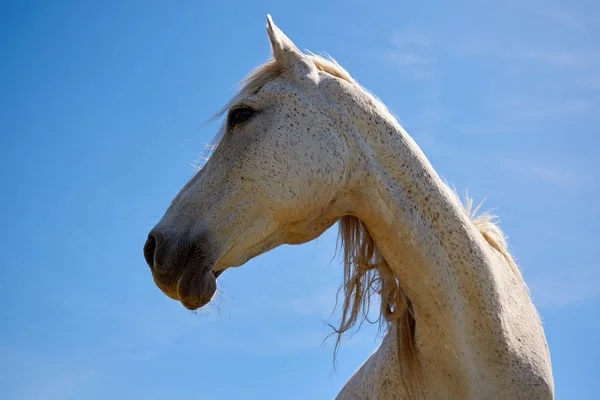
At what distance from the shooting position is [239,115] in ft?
13.4

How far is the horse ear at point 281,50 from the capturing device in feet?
14.1

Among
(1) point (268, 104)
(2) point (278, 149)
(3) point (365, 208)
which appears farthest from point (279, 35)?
(3) point (365, 208)

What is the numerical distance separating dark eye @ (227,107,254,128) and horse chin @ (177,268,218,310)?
0.97 metres

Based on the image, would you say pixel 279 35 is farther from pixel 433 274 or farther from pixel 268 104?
pixel 433 274

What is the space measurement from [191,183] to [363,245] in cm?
110

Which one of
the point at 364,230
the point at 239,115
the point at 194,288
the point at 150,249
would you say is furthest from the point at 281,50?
the point at 194,288

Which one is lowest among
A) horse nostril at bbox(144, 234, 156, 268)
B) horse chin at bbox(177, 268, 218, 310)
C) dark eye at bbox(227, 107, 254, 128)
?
horse chin at bbox(177, 268, 218, 310)

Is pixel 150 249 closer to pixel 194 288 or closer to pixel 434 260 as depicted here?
pixel 194 288

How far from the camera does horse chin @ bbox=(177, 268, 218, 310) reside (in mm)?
3549

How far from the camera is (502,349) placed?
3859 mm

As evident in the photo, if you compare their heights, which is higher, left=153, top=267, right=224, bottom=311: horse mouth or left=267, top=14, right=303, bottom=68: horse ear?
left=267, top=14, right=303, bottom=68: horse ear

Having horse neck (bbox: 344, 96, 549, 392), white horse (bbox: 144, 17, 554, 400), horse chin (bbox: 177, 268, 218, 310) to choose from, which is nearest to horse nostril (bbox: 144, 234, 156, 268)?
white horse (bbox: 144, 17, 554, 400)

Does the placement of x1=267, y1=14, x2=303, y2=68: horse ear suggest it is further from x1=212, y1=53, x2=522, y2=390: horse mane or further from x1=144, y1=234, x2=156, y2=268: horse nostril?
x1=144, y1=234, x2=156, y2=268: horse nostril

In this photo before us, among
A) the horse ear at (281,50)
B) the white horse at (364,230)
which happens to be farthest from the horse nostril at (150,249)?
the horse ear at (281,50)
